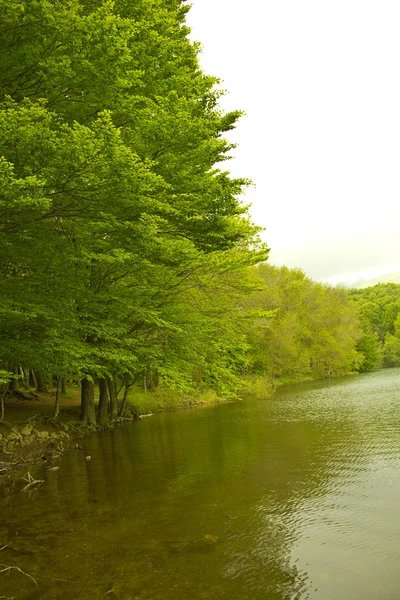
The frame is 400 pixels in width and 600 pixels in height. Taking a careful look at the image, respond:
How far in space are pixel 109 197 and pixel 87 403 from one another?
1321 cm

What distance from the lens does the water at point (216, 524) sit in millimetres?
5078

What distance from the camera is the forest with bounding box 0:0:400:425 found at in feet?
26.0

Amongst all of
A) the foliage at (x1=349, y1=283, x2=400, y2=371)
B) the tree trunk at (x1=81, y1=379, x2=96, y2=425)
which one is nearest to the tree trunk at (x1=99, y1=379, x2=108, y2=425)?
the tree trunk at (x1=81, y1=379, x2=96, y2=425)

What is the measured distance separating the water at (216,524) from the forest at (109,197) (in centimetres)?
303

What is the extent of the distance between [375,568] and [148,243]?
763 centimetres

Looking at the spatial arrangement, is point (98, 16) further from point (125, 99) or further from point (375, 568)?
point (375, 568)

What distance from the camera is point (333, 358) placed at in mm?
57938

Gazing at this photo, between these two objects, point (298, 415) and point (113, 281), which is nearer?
point (113, 281)

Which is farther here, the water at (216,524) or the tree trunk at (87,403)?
the tree trunk at (87,403)

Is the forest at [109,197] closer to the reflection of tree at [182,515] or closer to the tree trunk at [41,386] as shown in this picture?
the reflection of tree at [182,515]

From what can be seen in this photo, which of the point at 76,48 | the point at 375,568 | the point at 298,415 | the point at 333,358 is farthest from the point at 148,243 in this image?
the point at 333,358

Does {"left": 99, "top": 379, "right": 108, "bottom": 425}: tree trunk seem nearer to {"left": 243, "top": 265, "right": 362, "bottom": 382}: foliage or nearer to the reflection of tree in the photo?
the reflection of tree

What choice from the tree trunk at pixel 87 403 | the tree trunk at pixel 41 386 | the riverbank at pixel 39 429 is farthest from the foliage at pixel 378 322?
the tree trunk at pixel 87 403

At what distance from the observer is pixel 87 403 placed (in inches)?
767
